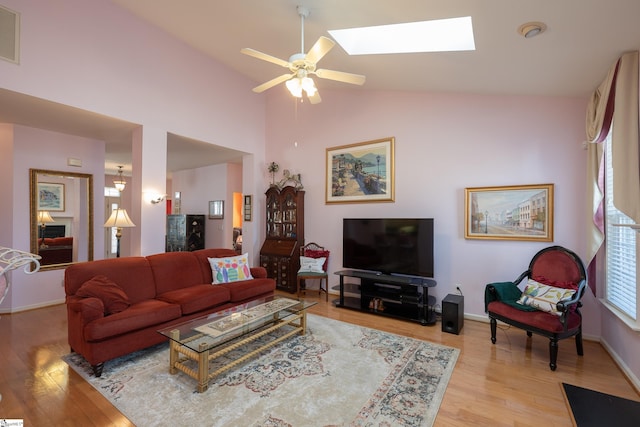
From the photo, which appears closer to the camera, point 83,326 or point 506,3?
point 506,3

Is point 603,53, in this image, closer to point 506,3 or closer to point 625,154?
point 625,154

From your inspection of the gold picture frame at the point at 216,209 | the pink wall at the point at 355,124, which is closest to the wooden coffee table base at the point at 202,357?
the pink wall at the point at 355,124

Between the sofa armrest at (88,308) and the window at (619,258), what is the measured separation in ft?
14.9

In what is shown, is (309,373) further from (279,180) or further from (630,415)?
(279,180)

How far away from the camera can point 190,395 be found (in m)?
2.28

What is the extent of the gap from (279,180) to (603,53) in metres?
4.79

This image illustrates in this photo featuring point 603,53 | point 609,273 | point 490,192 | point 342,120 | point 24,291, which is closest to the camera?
point 603,53

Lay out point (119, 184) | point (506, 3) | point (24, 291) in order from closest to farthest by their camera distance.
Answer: point (506, 3) < point (24, 291) < point (119, 184)

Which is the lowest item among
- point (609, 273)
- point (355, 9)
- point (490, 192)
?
point (609, 273)

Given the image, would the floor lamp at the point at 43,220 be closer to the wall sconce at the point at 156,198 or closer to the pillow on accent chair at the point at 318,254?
the wall sconce at the point at 156,198

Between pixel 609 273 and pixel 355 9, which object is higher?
pixel 355 9

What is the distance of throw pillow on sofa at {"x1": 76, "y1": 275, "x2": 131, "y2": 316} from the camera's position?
2.73 m

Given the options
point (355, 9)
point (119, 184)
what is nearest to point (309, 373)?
point (355, 9)

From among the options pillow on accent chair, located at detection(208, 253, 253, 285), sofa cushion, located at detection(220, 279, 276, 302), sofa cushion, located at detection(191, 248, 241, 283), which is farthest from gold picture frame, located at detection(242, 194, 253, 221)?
sofa cushion, located at detection(220, 279, 276, 302)
